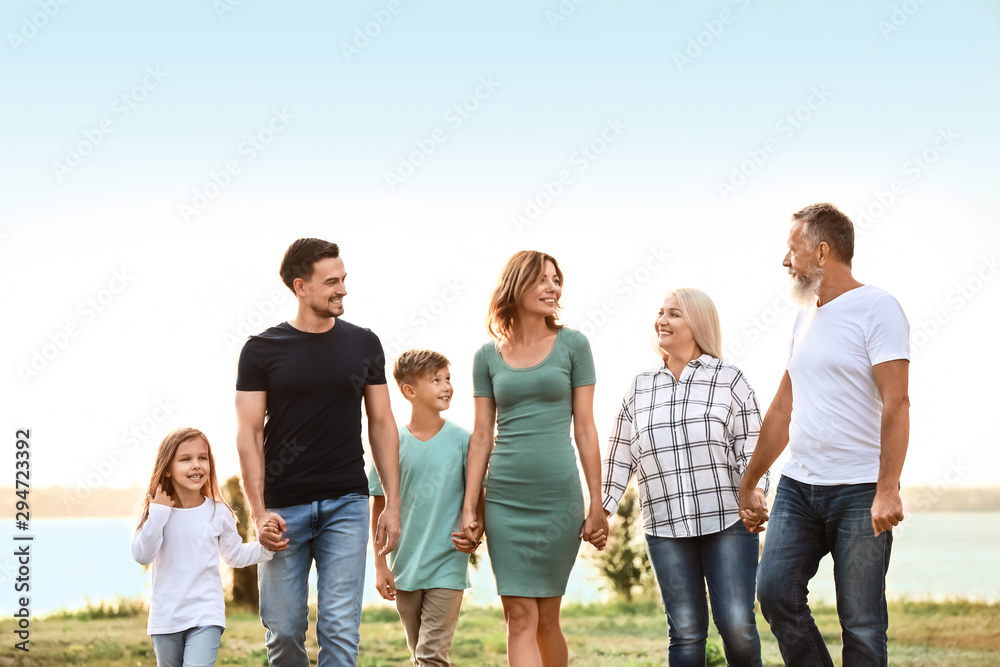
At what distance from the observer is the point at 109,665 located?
748cm

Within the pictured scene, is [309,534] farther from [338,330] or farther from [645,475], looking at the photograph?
[645,475]

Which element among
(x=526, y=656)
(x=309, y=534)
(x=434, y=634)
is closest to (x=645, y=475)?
(x=526, y=656)

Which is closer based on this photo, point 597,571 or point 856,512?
point 856,512

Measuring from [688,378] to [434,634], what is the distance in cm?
163

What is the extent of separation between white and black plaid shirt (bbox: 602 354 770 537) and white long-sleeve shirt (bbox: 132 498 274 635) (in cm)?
164

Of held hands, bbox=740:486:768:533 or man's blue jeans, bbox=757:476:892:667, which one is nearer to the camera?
man's blue jeans, bbox=757:476:892:667

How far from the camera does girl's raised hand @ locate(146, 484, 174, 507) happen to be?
3838mm

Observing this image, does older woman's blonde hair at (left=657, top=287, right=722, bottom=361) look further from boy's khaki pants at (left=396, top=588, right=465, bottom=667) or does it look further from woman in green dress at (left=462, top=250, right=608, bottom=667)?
boy's khaki pants at (left=396, top=588, right=465, bottom=667)

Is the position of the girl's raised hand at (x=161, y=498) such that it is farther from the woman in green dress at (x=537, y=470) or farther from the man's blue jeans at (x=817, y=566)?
the man's blue jeans at (x=817, y=566)

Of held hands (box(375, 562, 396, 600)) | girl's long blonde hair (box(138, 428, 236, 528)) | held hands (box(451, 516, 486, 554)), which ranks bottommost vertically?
held hands (box(375, 562, 396, 600))

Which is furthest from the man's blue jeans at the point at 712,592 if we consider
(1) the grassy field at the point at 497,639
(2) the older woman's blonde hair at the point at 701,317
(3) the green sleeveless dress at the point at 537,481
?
(1) the grassy field at the point at 497,639

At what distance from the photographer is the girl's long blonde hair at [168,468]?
385 centimetres

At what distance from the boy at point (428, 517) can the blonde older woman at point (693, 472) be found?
2.43 feet

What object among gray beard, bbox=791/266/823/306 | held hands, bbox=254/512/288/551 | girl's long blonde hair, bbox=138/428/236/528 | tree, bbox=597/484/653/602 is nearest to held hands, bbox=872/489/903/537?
gray beard, bbox=791/266/823/306
